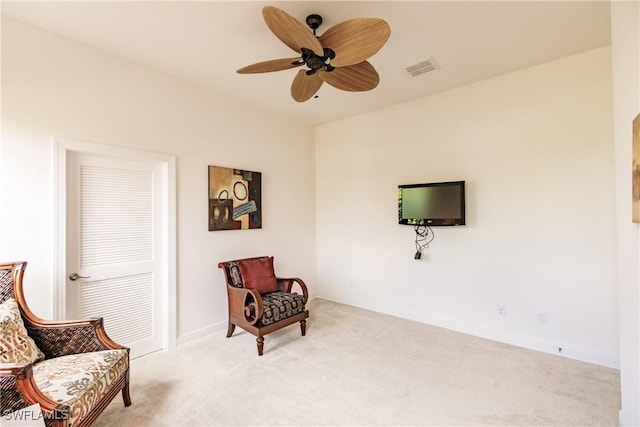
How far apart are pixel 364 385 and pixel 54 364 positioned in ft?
7.17

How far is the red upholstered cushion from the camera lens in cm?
336

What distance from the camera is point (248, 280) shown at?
3355 mm

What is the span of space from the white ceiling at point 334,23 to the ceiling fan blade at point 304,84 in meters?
0.41

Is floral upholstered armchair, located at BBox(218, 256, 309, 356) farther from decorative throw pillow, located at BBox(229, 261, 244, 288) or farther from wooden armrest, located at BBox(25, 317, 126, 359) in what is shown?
wooden armrest, located at BBox(25, 317, 126, 359)

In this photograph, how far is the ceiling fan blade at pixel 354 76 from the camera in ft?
7.39

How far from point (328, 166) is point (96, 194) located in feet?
10.5

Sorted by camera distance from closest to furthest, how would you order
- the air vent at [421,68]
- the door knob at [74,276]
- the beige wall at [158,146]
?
1. the beige wall at [158,146]
2. the door knob at [74,276]
3. the air vent at [421,68]

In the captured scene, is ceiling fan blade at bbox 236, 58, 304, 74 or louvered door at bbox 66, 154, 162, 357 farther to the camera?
louvered door at bbox 66, 154, 162, 357

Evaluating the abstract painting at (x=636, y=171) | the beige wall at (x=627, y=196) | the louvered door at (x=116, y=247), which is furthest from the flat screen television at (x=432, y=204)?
the louvered door at (x=116, y=247)

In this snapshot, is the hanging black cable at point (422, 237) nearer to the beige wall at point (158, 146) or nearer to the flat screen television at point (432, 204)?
the flat screen television at point (432, 204)

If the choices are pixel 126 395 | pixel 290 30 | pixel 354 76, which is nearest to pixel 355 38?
pixel 290 30

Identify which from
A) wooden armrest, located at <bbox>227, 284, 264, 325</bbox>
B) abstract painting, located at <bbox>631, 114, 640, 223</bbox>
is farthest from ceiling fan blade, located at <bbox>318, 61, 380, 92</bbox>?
wooden armrest, located at <bbox>227, 284, 264, 325</bbox>

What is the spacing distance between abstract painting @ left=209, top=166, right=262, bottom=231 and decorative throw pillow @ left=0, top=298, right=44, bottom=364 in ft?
5.94

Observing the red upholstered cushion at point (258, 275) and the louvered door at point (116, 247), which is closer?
the louvered door at point (116, 247)
